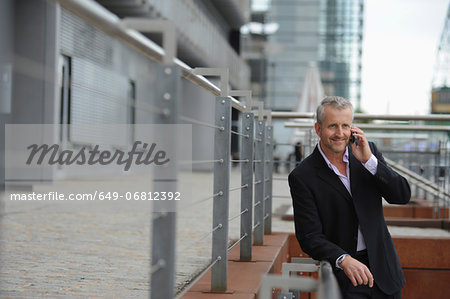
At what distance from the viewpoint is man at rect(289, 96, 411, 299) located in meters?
3.00

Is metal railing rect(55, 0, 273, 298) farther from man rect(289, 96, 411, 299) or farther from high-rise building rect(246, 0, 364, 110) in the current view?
high-rise building rect(246, 0, 364, 110)

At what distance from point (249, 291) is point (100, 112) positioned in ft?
45.0

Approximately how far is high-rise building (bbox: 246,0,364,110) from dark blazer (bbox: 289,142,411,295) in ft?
117

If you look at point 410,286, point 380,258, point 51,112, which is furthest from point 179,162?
point 51,112

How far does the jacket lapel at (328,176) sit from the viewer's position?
306 centimetres

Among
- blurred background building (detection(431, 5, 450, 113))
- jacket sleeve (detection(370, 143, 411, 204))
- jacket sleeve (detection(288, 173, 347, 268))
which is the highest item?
blurred background building (detection(431, 5, 450, 113))

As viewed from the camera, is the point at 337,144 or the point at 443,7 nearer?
the point at 337,144

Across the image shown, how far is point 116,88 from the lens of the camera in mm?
18125

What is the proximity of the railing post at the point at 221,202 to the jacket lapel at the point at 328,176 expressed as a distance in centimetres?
46

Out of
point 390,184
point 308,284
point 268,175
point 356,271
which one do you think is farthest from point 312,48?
point 308,284

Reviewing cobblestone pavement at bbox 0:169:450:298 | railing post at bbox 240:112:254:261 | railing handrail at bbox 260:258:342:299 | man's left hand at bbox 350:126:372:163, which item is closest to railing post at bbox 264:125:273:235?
cobblestone pavement at bbox 0:169:450:298

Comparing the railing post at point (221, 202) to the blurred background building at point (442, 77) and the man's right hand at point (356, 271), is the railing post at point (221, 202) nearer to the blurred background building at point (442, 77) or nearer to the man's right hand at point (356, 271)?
the man's right hand at point (356, 271)

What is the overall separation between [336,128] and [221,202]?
27.1 inches

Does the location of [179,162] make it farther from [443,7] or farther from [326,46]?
[443,7]
